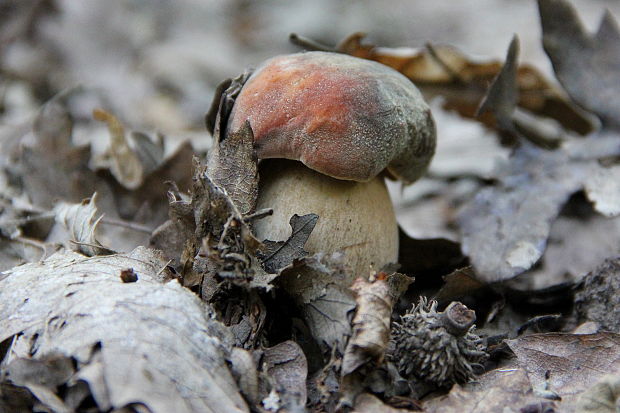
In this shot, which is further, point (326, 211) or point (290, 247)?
point (326, 211)

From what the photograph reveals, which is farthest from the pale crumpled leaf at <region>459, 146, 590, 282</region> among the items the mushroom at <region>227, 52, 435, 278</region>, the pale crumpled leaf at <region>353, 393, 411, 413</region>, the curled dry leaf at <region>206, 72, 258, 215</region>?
the curled dry leaf at <region>206, 72, 258, 215</region>

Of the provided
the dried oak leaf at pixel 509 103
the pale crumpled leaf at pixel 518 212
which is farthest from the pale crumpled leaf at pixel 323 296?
the dried oak leaf at pixel 509 103

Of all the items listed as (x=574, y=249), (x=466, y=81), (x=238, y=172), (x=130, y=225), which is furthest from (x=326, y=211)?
(x=466, y=81)

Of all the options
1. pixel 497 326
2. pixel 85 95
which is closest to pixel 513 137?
pixel 497 326

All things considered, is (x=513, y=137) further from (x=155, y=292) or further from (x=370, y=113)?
(x=155, y=292)

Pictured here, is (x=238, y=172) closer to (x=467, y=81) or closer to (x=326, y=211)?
(x=326, y=211)

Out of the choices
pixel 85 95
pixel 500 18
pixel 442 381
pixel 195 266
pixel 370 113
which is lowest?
pixel 500 18
